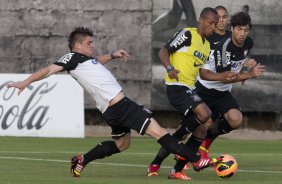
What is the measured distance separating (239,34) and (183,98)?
1.58 m

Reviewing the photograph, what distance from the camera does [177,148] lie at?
12359 millimetres

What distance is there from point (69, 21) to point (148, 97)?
7.75 feet

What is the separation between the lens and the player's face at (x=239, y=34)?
46.0ft

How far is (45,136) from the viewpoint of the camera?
2141cm

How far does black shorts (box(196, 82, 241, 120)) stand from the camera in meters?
14.8

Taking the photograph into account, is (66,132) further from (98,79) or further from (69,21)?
(98,79)

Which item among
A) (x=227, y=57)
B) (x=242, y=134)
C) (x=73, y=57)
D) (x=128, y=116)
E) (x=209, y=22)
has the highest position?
(x=209, y=22)

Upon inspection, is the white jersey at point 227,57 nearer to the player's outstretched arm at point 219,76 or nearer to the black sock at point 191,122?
the player's outstretched arm at point 219,76

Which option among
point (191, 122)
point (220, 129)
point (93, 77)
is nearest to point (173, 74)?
point (191, 122)

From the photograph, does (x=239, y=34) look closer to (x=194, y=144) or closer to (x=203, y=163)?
(x=194, y=144)

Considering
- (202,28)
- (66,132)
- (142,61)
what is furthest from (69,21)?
(202,28)

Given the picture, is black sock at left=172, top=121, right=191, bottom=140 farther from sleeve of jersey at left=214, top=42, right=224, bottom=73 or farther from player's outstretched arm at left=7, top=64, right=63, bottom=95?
player's outstretched arm at left=7, top=64, right=63, bottom=95

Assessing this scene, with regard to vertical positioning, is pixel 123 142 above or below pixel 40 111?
above

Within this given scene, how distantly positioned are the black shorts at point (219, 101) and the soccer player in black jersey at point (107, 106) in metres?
2.34
